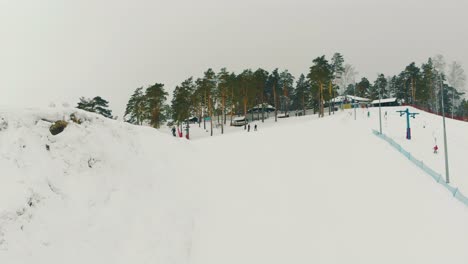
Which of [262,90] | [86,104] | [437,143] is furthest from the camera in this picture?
[262,90]

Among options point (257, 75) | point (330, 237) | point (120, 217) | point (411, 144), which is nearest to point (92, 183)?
point (120, 217)

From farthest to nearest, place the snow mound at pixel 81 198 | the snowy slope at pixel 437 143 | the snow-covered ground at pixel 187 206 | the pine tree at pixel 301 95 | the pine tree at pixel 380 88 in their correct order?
the pine tree at pixel 380 88, the pine tree at pixel 301 95, the snowy slope at pixel 437 143, the snow-covered ground at pixel 187 206, the snow mound at pixel 81 198

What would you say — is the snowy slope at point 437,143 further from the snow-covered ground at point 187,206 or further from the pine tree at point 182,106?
the pine tree at point 182,106

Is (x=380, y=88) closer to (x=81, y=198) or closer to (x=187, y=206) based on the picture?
(x=187, y=206)

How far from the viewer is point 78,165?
10328mm

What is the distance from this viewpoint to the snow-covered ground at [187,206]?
812cm

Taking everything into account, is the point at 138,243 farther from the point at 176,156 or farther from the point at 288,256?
the point at 176,156

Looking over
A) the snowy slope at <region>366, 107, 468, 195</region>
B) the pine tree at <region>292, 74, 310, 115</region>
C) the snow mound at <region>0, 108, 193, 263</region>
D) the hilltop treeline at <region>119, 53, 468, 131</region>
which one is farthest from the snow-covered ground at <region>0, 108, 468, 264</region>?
the pine tree at <region>292, 74, 310, 115</region>

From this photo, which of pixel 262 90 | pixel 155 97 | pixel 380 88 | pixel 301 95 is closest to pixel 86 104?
pixel 155 97

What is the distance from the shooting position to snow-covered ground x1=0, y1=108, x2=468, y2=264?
8117 millimetres

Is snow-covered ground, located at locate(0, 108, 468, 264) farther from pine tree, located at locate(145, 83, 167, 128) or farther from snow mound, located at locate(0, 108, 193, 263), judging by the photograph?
pine tree, located at locate(145, 83, 167, 128)

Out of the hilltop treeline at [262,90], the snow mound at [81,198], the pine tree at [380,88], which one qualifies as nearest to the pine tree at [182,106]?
the hilltop treeline at [262,90]

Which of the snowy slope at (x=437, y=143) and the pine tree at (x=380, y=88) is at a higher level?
the pine tree at (x=380, y=88)

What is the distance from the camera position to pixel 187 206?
12.3 metres
